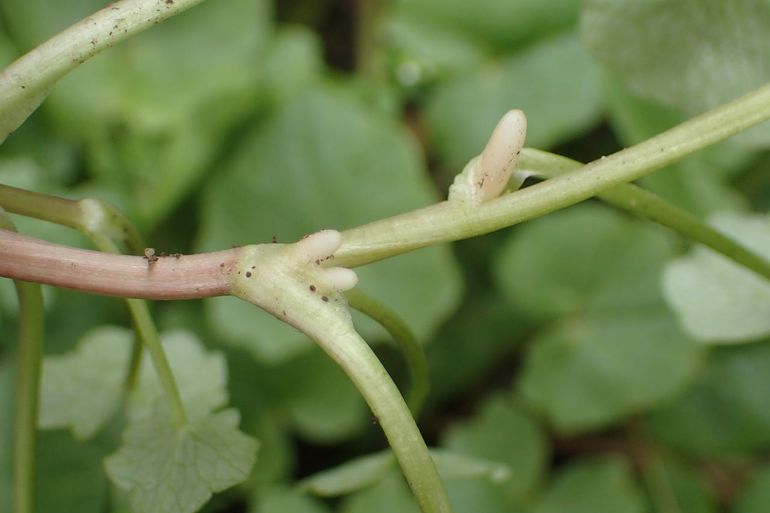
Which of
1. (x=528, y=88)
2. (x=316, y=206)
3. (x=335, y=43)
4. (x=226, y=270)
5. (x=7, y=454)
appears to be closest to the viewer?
(x=226, y=270)

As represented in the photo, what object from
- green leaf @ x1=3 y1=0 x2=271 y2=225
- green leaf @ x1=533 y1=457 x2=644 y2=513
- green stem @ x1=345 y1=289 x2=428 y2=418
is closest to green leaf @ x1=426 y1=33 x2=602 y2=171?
green leaf @ x1=3 y1=0 x2=271 y2=225

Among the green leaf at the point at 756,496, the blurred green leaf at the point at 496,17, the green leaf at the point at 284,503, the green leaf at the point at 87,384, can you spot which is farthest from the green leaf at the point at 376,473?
the blurred green leaf at the point at 496,17

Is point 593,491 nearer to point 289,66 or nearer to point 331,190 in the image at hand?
point 331,190

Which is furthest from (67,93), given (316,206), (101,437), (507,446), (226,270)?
(226,270)

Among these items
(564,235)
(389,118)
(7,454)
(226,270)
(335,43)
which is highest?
(335,43)

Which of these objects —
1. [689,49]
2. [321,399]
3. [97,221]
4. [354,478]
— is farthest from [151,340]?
[321,399]

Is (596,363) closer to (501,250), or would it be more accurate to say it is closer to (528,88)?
(501,250)

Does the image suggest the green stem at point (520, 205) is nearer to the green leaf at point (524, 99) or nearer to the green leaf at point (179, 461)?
the green leaf at point (179, 461)
